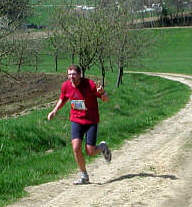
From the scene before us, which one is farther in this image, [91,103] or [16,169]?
[16,169]

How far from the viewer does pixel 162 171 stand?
8.32m

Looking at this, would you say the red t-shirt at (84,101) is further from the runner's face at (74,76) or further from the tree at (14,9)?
the tree at (14,9)

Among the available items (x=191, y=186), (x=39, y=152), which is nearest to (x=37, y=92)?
(x=39, y=152)

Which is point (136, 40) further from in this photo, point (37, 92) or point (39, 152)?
point (39, 152)

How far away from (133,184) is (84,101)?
1407 millimetres

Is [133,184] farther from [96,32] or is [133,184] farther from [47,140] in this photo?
[96,32]

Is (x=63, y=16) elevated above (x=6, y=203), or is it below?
above

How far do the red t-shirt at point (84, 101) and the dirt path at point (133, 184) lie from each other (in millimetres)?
1019

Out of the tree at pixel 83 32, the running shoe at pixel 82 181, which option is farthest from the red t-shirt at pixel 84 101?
the tree at pixel 83 32

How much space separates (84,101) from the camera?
25.0 feet

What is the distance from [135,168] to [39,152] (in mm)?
3089

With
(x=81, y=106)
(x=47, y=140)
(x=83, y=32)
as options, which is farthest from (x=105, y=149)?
(x=83, y=32)

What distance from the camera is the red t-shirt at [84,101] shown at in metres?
7.63

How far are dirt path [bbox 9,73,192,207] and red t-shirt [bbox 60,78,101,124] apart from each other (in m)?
1.02
